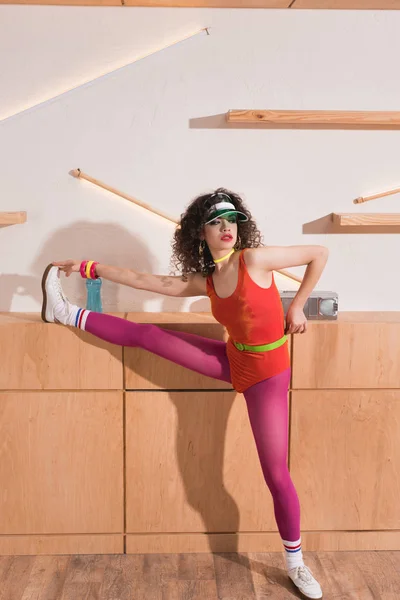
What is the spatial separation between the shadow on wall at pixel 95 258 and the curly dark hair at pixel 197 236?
1.18ft

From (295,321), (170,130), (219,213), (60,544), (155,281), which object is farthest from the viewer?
(170,130)

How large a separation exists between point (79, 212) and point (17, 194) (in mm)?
268

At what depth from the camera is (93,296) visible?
2869 millimetres

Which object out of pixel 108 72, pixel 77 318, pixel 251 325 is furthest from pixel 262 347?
pixel 108 72

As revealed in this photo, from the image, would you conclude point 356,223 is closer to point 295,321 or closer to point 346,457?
point 295,321

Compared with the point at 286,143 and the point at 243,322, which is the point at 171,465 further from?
the point at 286,143

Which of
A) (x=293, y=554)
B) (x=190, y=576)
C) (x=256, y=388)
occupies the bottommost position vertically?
(x=190, y=576)

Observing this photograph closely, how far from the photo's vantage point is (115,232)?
292 centimetres

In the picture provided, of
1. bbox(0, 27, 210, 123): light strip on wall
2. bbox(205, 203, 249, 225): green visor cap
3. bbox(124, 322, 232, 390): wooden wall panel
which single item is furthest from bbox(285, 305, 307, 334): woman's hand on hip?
bbox(0, 27, 210, 123): light strip on wall

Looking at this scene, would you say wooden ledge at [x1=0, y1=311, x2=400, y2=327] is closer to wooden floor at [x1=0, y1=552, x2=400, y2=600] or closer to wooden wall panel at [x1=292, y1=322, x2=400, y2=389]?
wooden wall panel at [x1=292, y1=322, x2=400, y2=389]

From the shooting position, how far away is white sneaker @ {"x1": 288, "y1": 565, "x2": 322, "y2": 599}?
7.96 feet

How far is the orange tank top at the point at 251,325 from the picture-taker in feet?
7.91

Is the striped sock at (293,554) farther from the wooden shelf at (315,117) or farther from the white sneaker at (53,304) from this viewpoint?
the wooden shelf at (315,117)

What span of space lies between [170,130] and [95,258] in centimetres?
63
